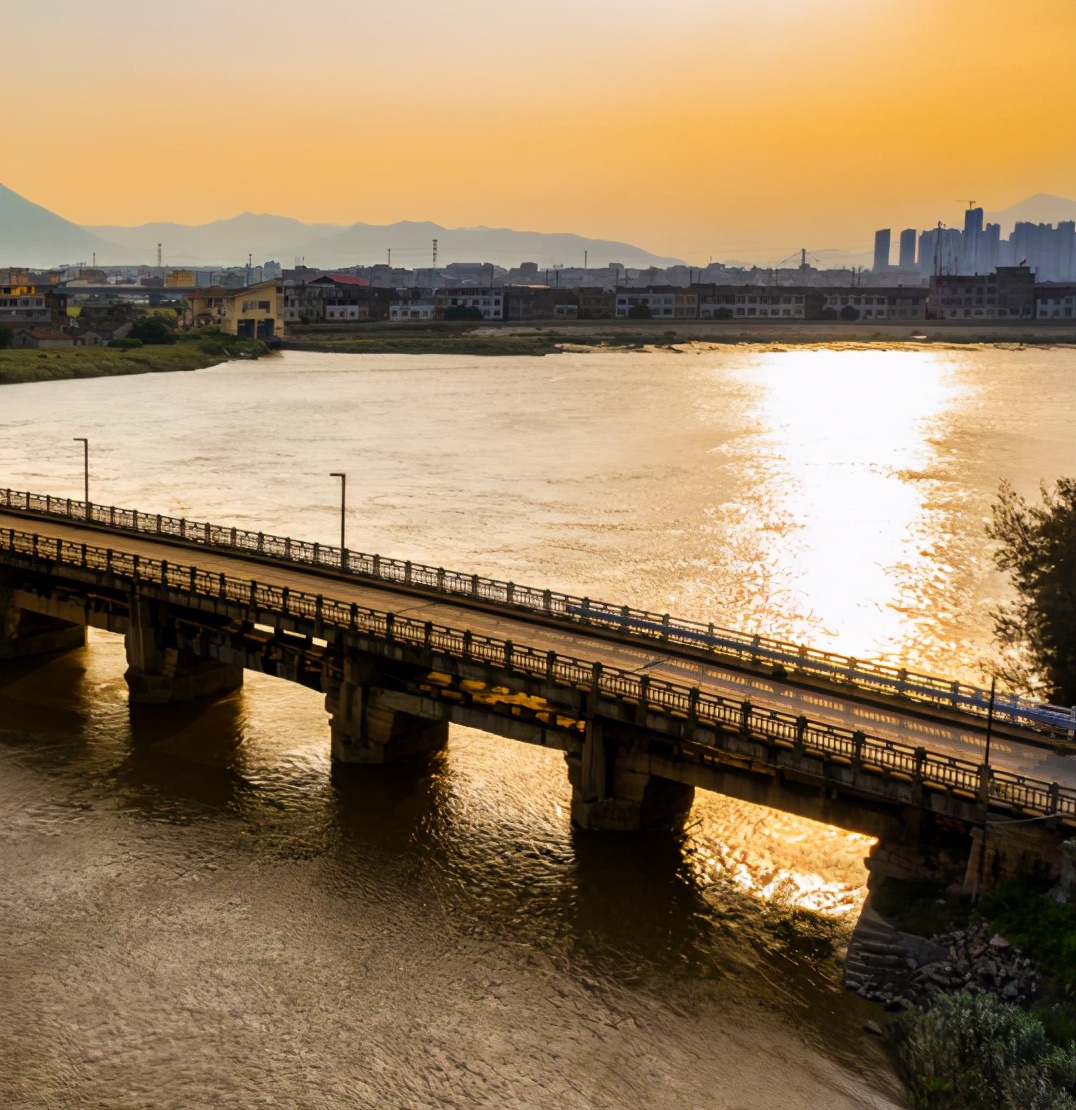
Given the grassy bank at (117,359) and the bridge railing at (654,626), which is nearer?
the bridge railing at (654,626)

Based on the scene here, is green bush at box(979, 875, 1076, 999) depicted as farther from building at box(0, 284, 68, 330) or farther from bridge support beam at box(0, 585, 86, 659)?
building at box(0, 284, 68, 330)

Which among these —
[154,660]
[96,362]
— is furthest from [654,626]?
[96,362]

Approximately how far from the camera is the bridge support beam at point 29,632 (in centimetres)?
4728

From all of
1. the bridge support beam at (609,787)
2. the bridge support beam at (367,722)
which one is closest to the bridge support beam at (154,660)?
the bridge support beam at (367,722)

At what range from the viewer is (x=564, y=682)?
3275cm

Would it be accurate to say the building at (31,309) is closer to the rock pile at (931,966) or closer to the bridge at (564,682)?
the bridge at (564,682)

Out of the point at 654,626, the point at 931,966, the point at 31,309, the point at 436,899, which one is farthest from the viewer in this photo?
the point at 31,309

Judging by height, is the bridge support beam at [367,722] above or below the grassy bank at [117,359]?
below

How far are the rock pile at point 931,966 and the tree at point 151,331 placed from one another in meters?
171

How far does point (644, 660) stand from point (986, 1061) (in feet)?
49.1

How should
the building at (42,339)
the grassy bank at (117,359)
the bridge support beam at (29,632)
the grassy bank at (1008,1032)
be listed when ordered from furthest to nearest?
1. the building at (42,339)
2. the grassy bank at (117,359)
3. the bridge support beam at (29,632)
4. the grassy bank at (1008,1032)

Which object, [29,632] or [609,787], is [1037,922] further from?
[29,632]

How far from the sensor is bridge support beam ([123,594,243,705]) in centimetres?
4219

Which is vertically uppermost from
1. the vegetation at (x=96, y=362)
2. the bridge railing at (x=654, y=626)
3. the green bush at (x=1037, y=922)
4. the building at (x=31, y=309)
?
the building at (x=31, y=309)
